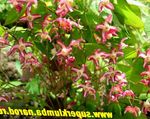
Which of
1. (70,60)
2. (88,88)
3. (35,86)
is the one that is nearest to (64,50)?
(70,60)

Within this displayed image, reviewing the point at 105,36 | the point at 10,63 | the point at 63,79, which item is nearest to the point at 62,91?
the point at 63,79

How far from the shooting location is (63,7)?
3.70 feet

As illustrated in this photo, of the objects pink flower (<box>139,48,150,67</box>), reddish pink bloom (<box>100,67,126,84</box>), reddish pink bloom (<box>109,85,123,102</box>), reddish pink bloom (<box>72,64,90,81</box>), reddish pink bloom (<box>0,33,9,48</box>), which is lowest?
reddish pink bloom (<box>109,85,123,102</box>)

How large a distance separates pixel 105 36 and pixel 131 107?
271 millimetres

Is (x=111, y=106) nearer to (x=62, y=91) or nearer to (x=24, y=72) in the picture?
(x=62, y=91)

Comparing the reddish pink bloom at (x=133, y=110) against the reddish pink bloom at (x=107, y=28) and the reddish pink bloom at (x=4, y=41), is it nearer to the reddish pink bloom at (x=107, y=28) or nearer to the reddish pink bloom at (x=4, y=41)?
the reddish pink bloom at (x=107, y=28)

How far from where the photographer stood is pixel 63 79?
1338mm

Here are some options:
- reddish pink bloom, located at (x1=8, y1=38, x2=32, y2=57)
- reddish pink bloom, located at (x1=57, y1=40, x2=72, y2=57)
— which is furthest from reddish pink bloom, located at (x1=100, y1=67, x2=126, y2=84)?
reddish pink bloom, located at (x1=8, y1=38, x2=32, y2=57)

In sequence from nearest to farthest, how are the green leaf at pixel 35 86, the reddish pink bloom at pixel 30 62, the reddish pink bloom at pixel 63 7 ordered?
1. the reddish pink bloom at pixel 63 7
2. the reddish pink bloom at pixel 30 62
3. the green leaf at pixel 35 86

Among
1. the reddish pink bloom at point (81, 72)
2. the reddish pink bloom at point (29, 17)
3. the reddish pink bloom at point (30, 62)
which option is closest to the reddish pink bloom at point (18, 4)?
the reddish pink bloom at point (29, 17)

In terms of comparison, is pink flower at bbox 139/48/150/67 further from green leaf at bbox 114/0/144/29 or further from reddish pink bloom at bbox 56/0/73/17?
reddish pink bloom at bbox 56/0/73/17

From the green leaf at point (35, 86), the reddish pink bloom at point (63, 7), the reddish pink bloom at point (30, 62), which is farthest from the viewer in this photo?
the green leaf at point (35, 86)

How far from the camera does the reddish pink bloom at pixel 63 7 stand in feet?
3.67

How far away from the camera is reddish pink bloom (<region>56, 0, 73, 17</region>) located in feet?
3.67
